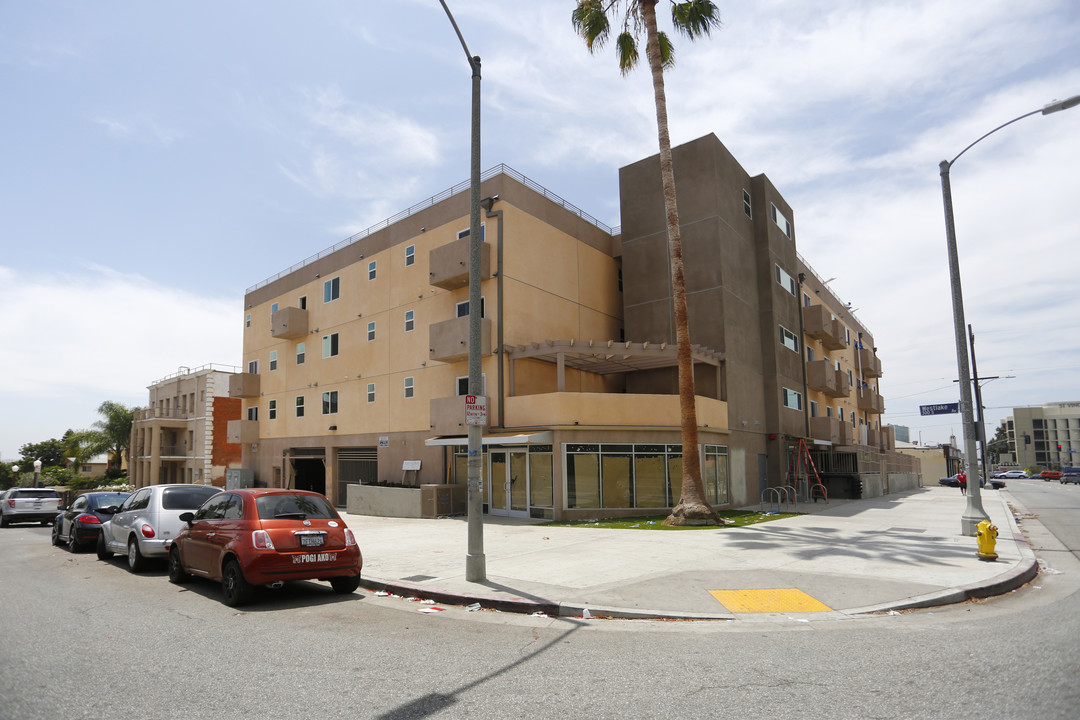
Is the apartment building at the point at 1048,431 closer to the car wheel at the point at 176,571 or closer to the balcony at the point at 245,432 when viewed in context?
the balcony at the point at 245,432

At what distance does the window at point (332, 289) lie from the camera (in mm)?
32969

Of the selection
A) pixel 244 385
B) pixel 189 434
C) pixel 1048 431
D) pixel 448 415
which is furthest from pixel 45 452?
pixel 1048 431

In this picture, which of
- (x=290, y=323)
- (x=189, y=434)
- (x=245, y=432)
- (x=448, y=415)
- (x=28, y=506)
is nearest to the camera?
(x=448, y=415)

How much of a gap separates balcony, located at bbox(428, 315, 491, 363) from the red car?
13659 millimetres

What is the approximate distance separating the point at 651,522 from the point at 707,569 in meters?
8.34

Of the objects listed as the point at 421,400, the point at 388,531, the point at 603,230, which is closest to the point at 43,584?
the point at 388,531

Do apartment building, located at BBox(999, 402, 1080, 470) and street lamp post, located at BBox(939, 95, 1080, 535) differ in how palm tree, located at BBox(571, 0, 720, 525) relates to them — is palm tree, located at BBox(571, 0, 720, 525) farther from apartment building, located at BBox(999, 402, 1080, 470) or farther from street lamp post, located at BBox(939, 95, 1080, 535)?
apartment building, located at BBox(999, 402, 1080, 470)

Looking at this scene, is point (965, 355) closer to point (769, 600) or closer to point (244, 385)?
point (769, 600)

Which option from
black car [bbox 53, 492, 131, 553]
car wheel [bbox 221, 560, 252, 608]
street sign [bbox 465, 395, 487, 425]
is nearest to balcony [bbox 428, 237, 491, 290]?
black car [bbox 53, 492, 131, 553]

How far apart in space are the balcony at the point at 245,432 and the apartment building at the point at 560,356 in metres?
0.12

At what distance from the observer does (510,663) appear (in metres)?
6.05

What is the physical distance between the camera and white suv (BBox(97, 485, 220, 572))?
11.7 metres

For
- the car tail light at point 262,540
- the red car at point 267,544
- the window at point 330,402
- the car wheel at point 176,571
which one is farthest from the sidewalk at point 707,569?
the window at point 330,402

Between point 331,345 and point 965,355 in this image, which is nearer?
point 965,355
